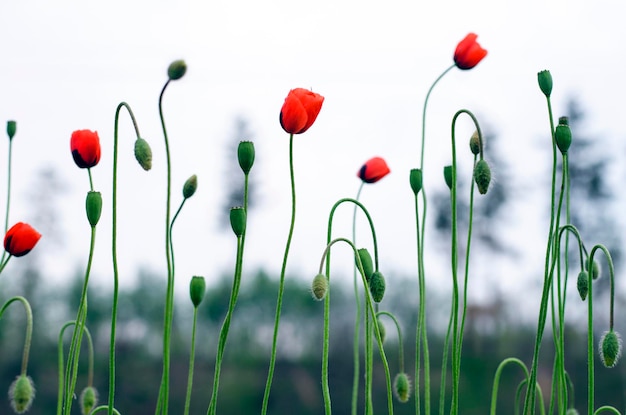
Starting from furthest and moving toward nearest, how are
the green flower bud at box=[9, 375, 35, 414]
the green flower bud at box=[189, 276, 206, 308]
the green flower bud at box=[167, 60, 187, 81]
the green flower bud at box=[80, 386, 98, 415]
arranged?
1. the green flower bud at box=[80, 386, 98, 415]
2. the green flower bud at box=[9, 375, 35, 414]
3. the green flower bud at box=[189, 276, 206, 308]
4. the green flower bud at box=[167, 60, 187, 81]

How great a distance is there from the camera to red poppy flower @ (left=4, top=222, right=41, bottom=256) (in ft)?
5.18

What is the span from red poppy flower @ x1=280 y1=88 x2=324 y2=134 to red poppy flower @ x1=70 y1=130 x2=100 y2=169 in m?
0.33

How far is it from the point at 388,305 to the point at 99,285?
17.3ft

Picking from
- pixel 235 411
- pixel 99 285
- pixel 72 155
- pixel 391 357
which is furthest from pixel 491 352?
pixel 72 155

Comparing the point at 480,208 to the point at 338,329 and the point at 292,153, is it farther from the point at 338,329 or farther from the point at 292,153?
the point at 292,153

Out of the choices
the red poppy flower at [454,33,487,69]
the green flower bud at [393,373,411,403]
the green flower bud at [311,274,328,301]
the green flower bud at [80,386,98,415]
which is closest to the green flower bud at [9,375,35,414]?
the green flower bud at [80,386,98,415]

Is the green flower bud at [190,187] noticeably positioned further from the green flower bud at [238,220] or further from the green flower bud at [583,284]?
the green flower bud at [583,284]

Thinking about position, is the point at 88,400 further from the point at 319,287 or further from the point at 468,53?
the point at 468,53

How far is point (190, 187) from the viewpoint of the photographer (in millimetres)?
1484

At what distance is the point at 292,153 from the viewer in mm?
1364

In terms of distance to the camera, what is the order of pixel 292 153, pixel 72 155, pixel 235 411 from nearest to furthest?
pixel 292 153
pixel 72 155
pixel 235 411

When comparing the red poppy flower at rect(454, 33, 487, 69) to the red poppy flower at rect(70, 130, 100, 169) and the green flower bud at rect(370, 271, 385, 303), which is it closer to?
the green flower bud at rect(370, 271, 385, 303)

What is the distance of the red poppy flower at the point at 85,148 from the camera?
1474 millimetres

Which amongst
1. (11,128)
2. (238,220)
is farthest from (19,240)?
(238,220)
